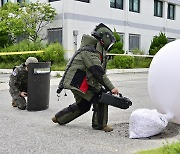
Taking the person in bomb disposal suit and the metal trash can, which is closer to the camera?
the person in bomb disposal suit

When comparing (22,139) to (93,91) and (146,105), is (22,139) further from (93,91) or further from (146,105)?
(146,105)

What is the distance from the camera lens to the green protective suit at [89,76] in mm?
5832

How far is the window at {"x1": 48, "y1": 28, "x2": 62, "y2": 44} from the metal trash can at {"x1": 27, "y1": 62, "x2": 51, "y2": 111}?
14179mm

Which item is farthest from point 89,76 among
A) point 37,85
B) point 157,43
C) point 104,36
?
point 157,43

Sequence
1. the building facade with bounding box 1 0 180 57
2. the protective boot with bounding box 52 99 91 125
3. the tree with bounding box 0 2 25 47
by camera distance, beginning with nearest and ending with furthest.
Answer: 1. the protective boot with bounding box 52 99 91 125
2. the building facade with bounding box 1 0 180 57
3. the tree with bounding box 0 2 25 47

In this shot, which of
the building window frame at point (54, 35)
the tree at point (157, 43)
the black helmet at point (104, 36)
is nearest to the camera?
the black helmet at point (104, 36)

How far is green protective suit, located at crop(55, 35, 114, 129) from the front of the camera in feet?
19.1

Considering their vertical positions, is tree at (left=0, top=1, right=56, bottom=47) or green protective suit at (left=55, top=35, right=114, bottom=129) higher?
tree at (left=0, top=1, right=56, bottom=47)

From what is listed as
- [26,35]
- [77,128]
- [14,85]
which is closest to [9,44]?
[26,35]

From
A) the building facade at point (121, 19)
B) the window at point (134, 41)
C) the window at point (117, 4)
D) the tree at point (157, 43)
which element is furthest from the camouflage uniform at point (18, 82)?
the tree at point (157, 43)

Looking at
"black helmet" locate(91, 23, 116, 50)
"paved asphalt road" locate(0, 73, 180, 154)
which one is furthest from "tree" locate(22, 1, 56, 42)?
"black helmet" locate(91, 23, 116, 50)

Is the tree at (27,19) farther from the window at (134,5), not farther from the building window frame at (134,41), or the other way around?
the window at (134,5)

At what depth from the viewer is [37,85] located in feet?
26.0

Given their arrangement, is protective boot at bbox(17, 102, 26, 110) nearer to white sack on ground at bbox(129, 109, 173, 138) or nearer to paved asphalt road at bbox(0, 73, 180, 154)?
paved asphalt road at bbox(0, 73, 180, 154)
